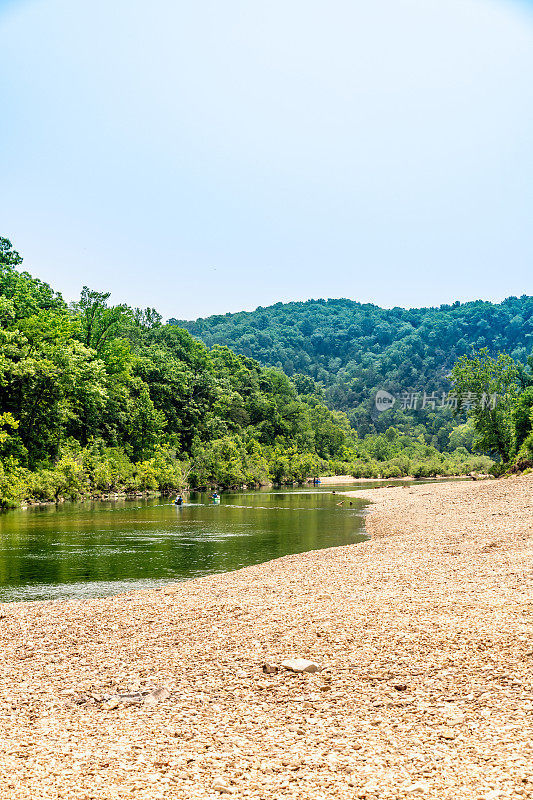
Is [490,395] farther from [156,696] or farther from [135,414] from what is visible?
[156,696]

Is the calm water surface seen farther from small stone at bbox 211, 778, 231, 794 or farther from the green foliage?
the green foliage

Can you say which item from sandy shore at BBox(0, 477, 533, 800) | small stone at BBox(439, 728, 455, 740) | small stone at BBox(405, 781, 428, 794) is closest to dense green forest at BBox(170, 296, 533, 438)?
sandy shore at BBox(0, 477, 533, 800)

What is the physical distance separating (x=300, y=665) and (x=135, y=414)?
55304mm

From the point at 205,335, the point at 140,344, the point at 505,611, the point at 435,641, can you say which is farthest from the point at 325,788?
the point at 205,335

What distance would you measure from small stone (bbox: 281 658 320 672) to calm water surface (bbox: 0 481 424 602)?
26.3 ft

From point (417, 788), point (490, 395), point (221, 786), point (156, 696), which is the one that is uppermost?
point (490, 395)

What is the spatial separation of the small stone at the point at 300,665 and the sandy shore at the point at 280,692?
11 cm

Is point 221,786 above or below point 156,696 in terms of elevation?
above

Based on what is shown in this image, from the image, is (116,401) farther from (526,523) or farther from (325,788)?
(325,788)

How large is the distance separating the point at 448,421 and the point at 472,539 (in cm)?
12623

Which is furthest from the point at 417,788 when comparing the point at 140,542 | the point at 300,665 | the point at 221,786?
the point at 140,542

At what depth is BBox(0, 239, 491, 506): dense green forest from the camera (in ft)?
143

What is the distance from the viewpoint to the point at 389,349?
175625 mm

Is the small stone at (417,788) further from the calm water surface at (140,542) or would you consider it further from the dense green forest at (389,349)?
the dense green forest at (389,349)
